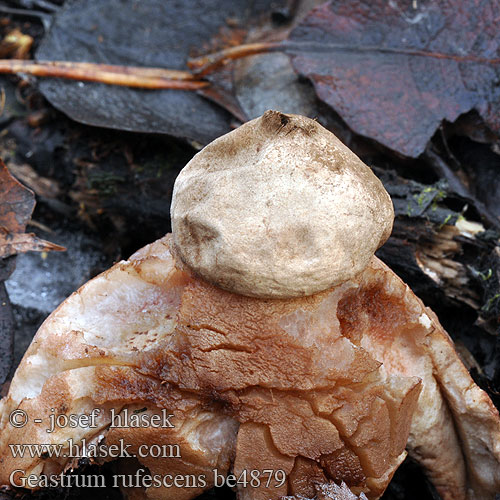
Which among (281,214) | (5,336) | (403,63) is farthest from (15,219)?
(403,63)

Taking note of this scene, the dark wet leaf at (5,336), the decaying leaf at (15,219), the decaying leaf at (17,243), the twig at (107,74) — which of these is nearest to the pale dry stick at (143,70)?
the twig at (107,74)

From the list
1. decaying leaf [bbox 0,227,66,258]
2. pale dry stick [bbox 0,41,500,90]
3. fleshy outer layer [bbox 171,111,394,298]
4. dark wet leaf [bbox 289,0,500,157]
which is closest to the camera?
fleshy outer layer [bbox 171,111,394,298]

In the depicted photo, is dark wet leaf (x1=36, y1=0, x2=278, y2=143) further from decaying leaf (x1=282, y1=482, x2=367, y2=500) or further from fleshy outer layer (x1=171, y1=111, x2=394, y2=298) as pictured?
decaying leaf (x1=282, y1=482, x2=367, y2=500)

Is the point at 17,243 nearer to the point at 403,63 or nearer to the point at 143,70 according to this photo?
the point at 143,70

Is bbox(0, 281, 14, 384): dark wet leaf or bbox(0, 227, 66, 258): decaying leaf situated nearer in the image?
bbox(0, 281, 14, 384): dark wet leaf

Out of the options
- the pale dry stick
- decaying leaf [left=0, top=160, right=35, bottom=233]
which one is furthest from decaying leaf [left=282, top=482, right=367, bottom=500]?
the pale dry stick

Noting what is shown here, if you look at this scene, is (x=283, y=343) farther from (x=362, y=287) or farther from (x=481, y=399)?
(x=481, y=399)

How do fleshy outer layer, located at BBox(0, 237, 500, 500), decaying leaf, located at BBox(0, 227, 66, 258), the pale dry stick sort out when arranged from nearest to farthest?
fleshy outer layer, located at BBox(0, 237, 500, 500) → decaying leaf, located at BBox(0, 227, 66, 258) → the pale dry stick

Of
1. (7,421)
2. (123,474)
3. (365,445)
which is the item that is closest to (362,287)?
(365,445)
